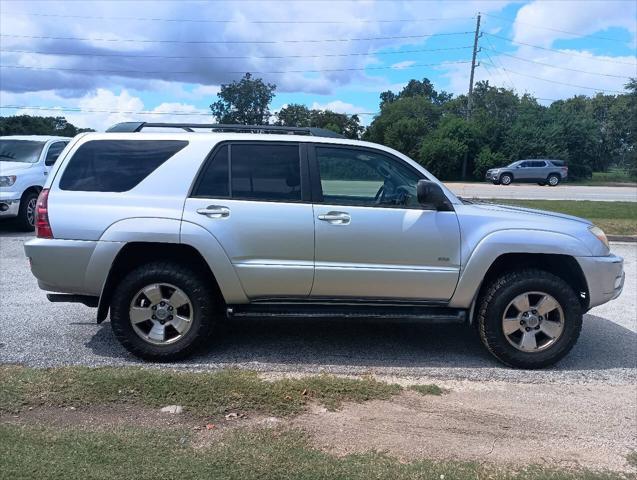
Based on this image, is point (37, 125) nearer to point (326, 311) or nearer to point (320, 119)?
point (320, 119)

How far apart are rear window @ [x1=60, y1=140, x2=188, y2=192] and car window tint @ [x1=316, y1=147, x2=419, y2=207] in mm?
1229

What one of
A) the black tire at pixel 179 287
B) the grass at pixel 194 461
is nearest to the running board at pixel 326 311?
the black tire at pixel 179 287

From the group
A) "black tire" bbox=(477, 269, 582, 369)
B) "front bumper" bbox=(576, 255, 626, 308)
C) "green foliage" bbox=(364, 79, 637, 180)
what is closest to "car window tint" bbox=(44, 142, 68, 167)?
"black tire" bbox=(477, 269, 582, 369)

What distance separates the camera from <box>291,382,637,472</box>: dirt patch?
3.61 m

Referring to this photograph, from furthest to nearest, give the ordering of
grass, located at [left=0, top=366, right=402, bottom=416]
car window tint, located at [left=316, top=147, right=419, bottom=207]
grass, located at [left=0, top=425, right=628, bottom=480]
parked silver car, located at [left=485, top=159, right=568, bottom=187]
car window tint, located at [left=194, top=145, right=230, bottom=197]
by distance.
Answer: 1. parked silver car, located at [left=485, top=159, right=568, bottom=187]
2. car window tint, located at [left=316, top=147, right=419, bottom=207]
3. car window tint, located at [left=194, top=145, right=230, bottom=197]
4. grass, located at [left=0, top=366, right=402, bottom=416]
5. grass, located at [left=0, top=425, right=628, bottom=480]

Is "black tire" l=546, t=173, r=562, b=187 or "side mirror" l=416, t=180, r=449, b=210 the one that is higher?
"side mirror" l=416, t=180, r=449, b=210

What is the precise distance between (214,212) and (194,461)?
210 cm

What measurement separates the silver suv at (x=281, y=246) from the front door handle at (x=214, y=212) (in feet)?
0.04

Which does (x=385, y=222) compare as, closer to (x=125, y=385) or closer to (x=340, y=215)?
(x=340, y=215)

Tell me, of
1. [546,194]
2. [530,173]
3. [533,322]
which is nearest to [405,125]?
[530,173]

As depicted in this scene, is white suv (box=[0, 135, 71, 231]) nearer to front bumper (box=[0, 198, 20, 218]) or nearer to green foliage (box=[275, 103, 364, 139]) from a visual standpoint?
front bumper (box=[0, 198, 20, 218])

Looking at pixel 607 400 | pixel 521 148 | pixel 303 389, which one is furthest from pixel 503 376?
pixel 521 148

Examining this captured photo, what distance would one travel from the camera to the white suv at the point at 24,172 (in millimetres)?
11156

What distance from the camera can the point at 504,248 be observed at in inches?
195
